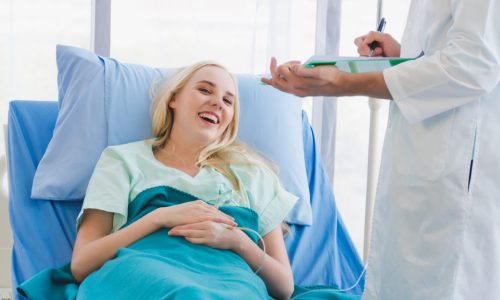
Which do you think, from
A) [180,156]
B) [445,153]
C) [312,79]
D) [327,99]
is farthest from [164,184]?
[327,99]

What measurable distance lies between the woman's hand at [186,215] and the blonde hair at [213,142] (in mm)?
275

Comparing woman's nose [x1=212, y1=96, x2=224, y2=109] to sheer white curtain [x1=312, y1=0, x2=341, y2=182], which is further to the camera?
sheer white curtain [x1=312, y1=0, x2=341, y2=182]

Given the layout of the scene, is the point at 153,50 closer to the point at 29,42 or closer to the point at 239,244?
the point at 29,42

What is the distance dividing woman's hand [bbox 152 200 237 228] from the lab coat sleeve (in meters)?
0.55

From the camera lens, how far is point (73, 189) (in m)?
1.93

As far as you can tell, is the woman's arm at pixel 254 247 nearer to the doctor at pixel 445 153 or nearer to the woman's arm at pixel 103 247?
the woman's arm at pixel 103 247

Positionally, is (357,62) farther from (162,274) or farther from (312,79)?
(162,274)

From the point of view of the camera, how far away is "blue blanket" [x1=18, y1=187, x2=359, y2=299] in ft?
4.66

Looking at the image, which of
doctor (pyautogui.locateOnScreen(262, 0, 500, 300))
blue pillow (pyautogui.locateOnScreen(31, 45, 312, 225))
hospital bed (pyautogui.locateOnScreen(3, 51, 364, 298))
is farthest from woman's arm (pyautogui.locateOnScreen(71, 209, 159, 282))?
doctor (pyautogui.locateOnScreen(262, 0, 500, 300))

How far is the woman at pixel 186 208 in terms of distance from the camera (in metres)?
→ 1.52

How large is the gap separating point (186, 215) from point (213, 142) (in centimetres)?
37

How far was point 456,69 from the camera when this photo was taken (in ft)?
4.31

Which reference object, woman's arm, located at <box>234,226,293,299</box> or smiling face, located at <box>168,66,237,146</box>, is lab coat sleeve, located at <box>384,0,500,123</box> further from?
smiling face, located at <box>168,66,237,146</box>

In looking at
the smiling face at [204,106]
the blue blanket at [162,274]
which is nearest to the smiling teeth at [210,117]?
the smiling face at [204,106]
